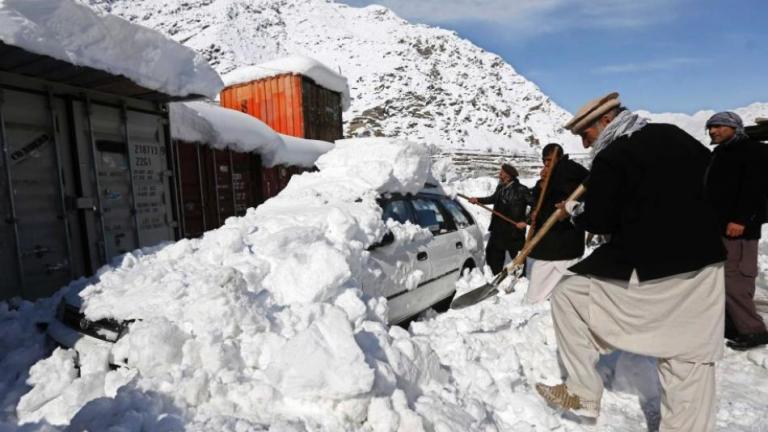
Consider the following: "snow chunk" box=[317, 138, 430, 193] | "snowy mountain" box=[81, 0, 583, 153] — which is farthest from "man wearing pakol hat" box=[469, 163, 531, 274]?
"snowy mountain" box=[81, 0, 583, 153]

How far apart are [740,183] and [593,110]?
1871mm

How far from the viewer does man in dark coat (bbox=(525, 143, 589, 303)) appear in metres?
3.83

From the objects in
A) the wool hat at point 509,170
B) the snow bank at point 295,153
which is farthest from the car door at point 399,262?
the snow bank at point 295,153

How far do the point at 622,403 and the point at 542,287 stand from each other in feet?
4.77

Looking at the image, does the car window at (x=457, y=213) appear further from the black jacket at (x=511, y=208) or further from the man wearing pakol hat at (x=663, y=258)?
the man wearing pakol hat at (x=663, y=258)

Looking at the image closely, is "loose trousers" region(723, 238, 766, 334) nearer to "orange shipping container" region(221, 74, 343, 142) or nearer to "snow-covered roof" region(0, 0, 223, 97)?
"snow-covered roof" region(0, 0, 223, 97)

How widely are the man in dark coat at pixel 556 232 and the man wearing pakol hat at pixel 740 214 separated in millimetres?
1014

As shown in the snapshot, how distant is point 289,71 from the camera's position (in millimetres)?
11680

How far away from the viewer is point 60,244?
187 inches

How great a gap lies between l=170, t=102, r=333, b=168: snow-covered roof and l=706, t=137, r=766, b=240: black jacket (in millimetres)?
6787

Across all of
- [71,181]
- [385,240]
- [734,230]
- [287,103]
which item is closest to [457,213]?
[385,240]

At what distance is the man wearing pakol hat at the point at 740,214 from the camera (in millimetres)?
3322

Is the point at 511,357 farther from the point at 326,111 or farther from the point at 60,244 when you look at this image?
the point at 326,111

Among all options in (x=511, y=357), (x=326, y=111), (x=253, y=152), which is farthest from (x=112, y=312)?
(x=326, y=111)
